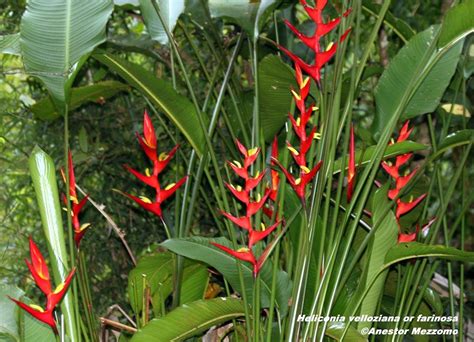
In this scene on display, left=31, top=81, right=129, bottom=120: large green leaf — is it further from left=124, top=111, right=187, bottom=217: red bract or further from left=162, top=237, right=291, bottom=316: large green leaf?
left=162, top=237, right=291, bottom=316: large green leaf

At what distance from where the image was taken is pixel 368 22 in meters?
2.20

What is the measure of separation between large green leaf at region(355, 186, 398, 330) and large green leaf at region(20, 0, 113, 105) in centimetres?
43

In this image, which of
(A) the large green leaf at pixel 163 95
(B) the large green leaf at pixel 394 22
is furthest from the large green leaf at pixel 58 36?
(B) the large green leaf at pixel 394 22

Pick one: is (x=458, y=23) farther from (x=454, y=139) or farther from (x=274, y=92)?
(x=274, y=92)

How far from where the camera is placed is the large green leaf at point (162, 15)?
1.18 meters

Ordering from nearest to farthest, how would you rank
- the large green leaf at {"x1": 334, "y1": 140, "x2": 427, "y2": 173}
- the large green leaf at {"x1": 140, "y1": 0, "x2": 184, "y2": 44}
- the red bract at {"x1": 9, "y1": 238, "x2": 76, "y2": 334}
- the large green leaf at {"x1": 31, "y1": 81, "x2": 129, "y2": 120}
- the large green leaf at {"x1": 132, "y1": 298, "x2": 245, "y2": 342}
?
1. the red bract at {"x1": 9, "y1": 238, "x2": 76, "y2": 334}
2. the large green leaf at {"x1": 132, "y1": 298, "x2": 245, "y2": 342}
3. the large green leaf at {"x1": 334, "y1": 140, "x2": 427, "y2": 173}
4. the large green leaf at {"x1": 140, "y1": 0, "x2": 184, "y2": 44}
5. the large green leaf at {"x1": 31, "y1": 81, "x2": 129, "y2": 120}

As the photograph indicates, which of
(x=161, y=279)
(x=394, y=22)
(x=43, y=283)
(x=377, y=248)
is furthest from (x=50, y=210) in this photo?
(x=394, y=22)

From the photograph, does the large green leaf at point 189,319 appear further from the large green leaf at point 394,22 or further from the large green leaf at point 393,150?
the large green leaf at point 394,22

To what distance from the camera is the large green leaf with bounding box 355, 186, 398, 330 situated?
Answer: 3.46ft

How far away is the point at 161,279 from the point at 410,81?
1.63 ft

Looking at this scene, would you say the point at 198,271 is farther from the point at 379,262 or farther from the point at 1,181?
the point at 1,181

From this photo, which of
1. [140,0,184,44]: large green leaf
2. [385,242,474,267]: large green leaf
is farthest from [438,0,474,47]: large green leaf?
[140,0,184,44]: large green leaf

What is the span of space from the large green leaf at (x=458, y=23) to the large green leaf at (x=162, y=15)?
0.39m

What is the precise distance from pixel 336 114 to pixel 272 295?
0.25 metres
